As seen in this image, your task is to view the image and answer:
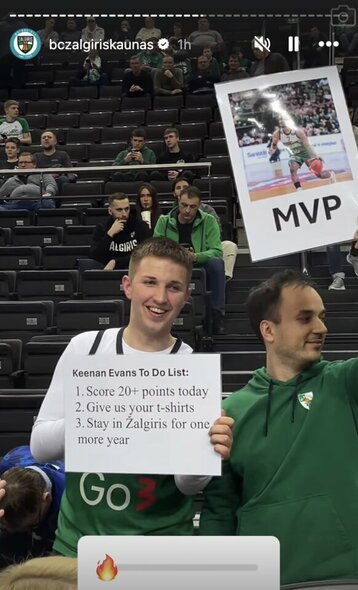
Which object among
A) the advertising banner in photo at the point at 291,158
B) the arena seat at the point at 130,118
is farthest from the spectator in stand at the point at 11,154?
the advertising banner in photo at the point at 291,158

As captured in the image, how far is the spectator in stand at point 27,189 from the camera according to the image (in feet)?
31.7

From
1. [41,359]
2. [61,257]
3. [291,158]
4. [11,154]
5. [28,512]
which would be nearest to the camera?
[291,158]

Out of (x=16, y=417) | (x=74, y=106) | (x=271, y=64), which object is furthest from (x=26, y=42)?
(x=16, y=417)

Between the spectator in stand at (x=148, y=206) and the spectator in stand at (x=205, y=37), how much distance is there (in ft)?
22.7

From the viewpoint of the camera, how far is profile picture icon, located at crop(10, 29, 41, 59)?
1471 cm

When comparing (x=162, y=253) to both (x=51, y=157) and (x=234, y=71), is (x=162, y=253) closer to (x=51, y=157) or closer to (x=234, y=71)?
(x=51, y=157)

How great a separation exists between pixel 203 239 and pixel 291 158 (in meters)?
4.39

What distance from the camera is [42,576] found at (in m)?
1.09

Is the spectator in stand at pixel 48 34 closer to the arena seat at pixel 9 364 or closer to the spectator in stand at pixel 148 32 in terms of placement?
the spectator in stand at pixel 148 32

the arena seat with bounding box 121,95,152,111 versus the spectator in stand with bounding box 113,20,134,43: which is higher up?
the spectator in stand with bounding box 113,20,134,43

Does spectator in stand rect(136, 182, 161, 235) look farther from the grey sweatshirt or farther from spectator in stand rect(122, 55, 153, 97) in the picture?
spectator in stand rect(122, 55, 153, 97)

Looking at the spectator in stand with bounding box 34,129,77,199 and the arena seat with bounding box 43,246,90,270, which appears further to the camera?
the spectator in stand with bounding box 34,129,77,199

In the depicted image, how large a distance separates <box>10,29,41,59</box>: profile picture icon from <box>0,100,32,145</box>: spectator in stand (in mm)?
3340

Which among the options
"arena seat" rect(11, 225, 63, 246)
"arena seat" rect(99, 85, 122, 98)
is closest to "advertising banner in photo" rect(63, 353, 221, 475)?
"arena seat" rect(11, 225, 63, 246)
